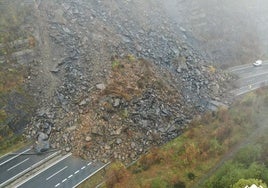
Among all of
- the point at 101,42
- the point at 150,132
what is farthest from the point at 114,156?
the point at 101,42

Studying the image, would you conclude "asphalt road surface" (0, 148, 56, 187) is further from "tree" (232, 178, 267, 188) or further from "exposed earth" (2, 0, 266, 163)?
"tree" (232, 178, 267, 188)

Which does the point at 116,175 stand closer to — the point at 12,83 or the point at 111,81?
the point at 111,81

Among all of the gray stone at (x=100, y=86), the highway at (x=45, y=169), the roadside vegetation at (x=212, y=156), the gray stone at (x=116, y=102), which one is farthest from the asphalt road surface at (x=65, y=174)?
the gray stone at (x=100, y=86)

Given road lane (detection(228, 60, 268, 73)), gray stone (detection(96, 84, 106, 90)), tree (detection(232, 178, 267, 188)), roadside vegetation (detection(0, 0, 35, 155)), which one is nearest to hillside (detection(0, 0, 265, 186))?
gray stone (detection(96, 84, 106, 90))

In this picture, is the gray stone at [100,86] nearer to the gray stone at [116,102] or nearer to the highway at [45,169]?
the gray stone at [116,102]

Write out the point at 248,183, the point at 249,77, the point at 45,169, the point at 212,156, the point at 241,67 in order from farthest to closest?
the point at 241,67 → the point at 249,77 → the point at 212,156 → the point at 45,169 → the point at 248,183

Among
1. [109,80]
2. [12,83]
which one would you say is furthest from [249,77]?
[12,83]

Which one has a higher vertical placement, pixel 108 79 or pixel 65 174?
pixel 108 79

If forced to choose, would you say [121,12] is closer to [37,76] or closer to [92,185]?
[37,76]
